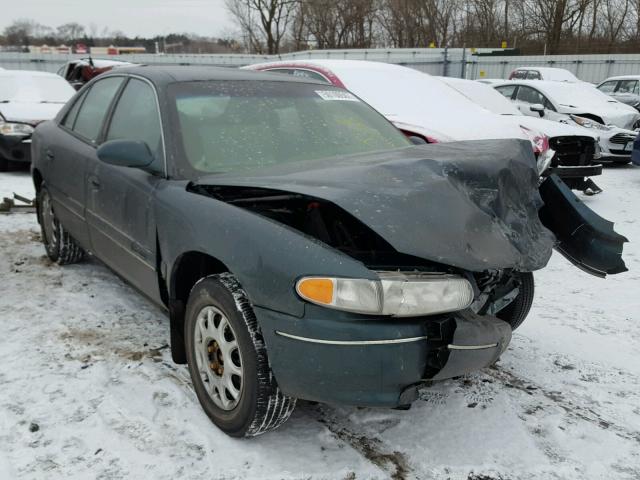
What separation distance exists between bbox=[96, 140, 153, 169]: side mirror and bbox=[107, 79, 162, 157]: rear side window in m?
0.11

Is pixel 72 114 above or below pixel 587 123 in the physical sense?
above

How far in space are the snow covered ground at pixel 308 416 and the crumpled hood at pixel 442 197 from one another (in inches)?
32.7

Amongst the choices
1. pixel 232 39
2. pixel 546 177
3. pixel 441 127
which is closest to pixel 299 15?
pixel 232 39

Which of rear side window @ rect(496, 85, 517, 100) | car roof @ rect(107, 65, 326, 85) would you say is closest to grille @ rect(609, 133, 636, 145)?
rear side window @ rect(496, 85, 517, 100)

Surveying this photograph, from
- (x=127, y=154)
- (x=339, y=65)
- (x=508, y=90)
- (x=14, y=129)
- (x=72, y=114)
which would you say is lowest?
(x=14, y=129)

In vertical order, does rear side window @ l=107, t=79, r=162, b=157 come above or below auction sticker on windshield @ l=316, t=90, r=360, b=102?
below

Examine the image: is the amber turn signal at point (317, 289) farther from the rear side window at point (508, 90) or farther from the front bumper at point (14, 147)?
the rear side window at point (508, 90)

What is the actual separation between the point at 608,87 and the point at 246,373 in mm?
17160

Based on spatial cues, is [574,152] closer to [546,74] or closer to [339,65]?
[339,65]

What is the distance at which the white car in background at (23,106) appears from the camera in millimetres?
8812

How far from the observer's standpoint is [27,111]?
919 centimetres

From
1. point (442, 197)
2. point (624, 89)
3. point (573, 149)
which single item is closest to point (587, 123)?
point (573, 149)

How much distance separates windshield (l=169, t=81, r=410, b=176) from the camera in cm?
301

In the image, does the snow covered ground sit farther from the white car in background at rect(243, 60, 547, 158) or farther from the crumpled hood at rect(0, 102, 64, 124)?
the crumpled hood at rect(0, 102, 64, 124)
